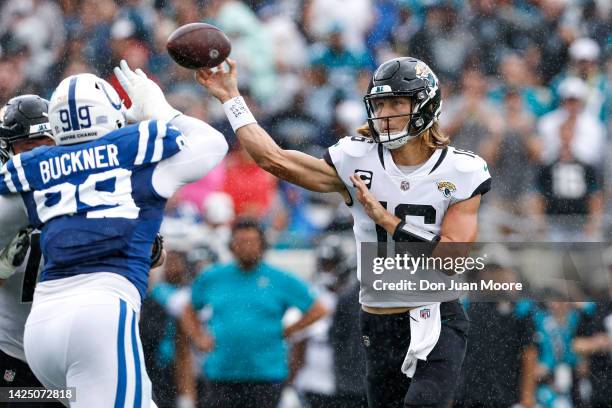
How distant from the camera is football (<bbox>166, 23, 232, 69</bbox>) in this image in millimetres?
4051

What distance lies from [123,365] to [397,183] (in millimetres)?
1557

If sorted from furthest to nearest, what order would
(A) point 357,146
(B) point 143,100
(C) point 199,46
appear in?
(A) point 357,146 → (C) point 199,46 → (B) point 143,100

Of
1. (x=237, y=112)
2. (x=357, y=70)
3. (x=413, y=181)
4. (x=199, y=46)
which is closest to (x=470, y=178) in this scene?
(x=413, y=181)

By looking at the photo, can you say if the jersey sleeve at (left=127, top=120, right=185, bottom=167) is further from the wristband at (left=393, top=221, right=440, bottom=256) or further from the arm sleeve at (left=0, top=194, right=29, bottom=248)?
the wristband at (left=393, top=221, right=440, bottom=256)

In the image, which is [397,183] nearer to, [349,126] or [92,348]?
[92,348]

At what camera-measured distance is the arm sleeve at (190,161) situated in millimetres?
3402

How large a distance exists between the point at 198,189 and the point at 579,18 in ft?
11.2

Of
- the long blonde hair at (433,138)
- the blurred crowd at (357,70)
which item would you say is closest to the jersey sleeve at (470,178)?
the long blonde hair at (433,138)

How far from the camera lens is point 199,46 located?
4047 millimetres

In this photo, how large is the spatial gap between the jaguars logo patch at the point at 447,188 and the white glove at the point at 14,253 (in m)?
1.70

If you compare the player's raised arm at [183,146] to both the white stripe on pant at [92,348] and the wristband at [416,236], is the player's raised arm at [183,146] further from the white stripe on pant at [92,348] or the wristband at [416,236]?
the wristband at [416,236]

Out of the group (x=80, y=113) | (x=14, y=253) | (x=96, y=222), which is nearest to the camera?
(x=96, y=222)

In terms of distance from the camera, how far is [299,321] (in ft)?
19.5

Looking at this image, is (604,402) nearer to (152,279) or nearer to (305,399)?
(305,399)
